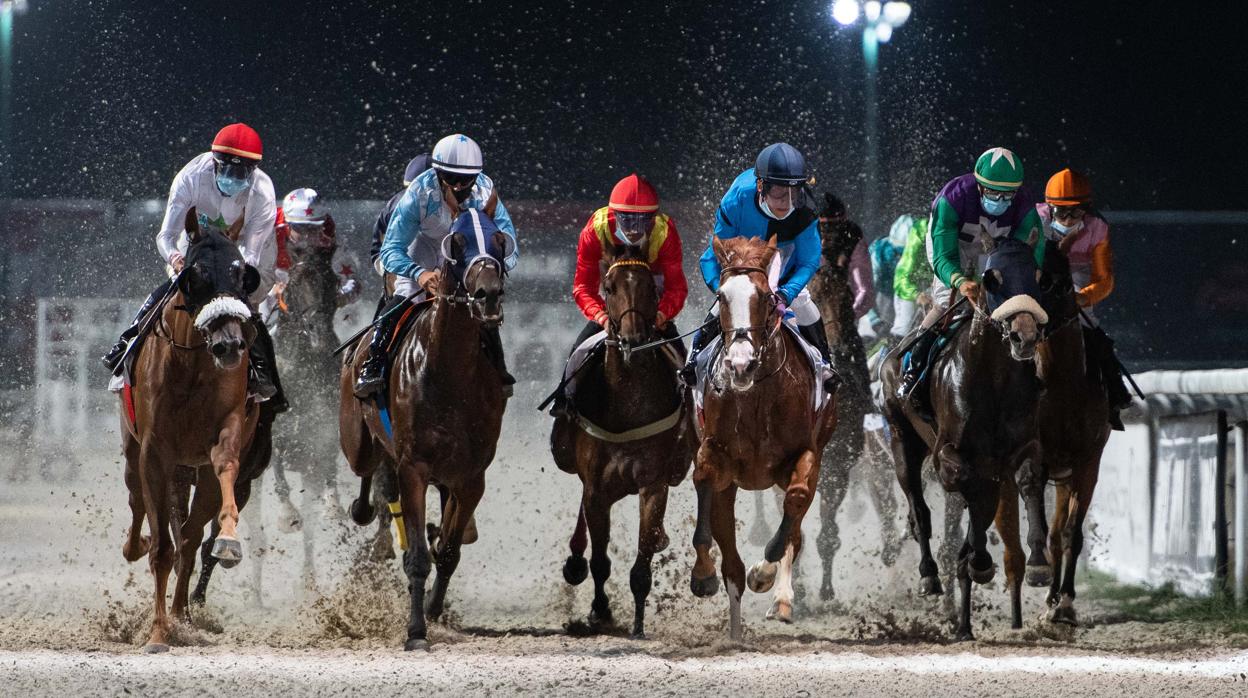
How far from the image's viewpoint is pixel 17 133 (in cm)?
1836

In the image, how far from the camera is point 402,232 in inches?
335

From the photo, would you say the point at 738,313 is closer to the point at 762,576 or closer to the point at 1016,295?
the point at 762,576

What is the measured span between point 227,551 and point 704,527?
202cm

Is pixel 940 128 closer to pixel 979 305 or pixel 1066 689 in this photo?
pixel 979 305

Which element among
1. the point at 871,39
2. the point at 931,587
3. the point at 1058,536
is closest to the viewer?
the point at 931,587

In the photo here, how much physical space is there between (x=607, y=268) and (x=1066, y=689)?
2.92 m

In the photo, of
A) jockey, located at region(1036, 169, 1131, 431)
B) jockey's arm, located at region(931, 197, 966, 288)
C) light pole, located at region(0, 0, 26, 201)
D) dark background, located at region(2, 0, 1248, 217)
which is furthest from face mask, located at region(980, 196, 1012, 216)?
light pole, located at region(0, 0, 26, 201)

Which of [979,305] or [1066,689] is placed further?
[979,305]

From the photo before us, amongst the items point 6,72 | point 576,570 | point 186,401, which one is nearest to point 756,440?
point 576,570

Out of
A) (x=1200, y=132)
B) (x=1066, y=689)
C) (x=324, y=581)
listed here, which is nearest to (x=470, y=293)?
(x=1066, y=689)

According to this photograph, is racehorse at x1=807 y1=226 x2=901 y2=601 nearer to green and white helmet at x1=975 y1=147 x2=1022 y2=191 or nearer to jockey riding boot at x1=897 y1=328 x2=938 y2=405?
jockey riding boot at x1=897 y1=328 x2=938 y2=405

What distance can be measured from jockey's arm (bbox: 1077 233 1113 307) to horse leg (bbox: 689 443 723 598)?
2.46 metres

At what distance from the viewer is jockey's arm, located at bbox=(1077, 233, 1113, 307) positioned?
901 cm

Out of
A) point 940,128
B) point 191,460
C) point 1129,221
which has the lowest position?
point 191,460
